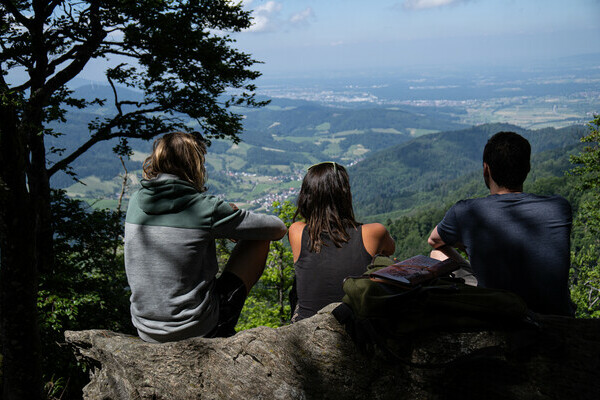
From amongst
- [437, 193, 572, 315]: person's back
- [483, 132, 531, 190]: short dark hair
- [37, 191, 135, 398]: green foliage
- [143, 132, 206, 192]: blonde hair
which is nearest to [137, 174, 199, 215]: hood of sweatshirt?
[143, 132, 206, 192]: blonde hair

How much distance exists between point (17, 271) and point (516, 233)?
309cm

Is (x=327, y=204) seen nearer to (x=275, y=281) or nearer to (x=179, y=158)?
(x=179, y=158)

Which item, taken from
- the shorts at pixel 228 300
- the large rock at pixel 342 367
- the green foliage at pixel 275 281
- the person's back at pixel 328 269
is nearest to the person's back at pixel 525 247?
the large rock at pixel 342 367

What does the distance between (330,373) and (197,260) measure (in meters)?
1.14

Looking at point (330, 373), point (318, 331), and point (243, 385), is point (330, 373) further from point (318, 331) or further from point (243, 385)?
point (243, 385)

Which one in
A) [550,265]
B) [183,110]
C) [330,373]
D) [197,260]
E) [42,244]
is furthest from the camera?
[183,110]

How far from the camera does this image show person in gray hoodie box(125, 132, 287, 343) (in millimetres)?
2578

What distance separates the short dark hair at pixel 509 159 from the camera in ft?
9.10

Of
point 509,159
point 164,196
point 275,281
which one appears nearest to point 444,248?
point 509,159

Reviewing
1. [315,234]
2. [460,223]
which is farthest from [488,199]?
[315,234]

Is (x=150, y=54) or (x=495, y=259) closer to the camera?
(x=495, y=259)

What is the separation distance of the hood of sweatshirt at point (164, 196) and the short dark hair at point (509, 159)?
7.21ft

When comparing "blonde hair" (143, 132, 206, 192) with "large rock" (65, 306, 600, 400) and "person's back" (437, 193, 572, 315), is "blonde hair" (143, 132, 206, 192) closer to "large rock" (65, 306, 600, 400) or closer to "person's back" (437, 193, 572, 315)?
"large rock" (65, 306, 600, 400)

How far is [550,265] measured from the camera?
8.09 feet
